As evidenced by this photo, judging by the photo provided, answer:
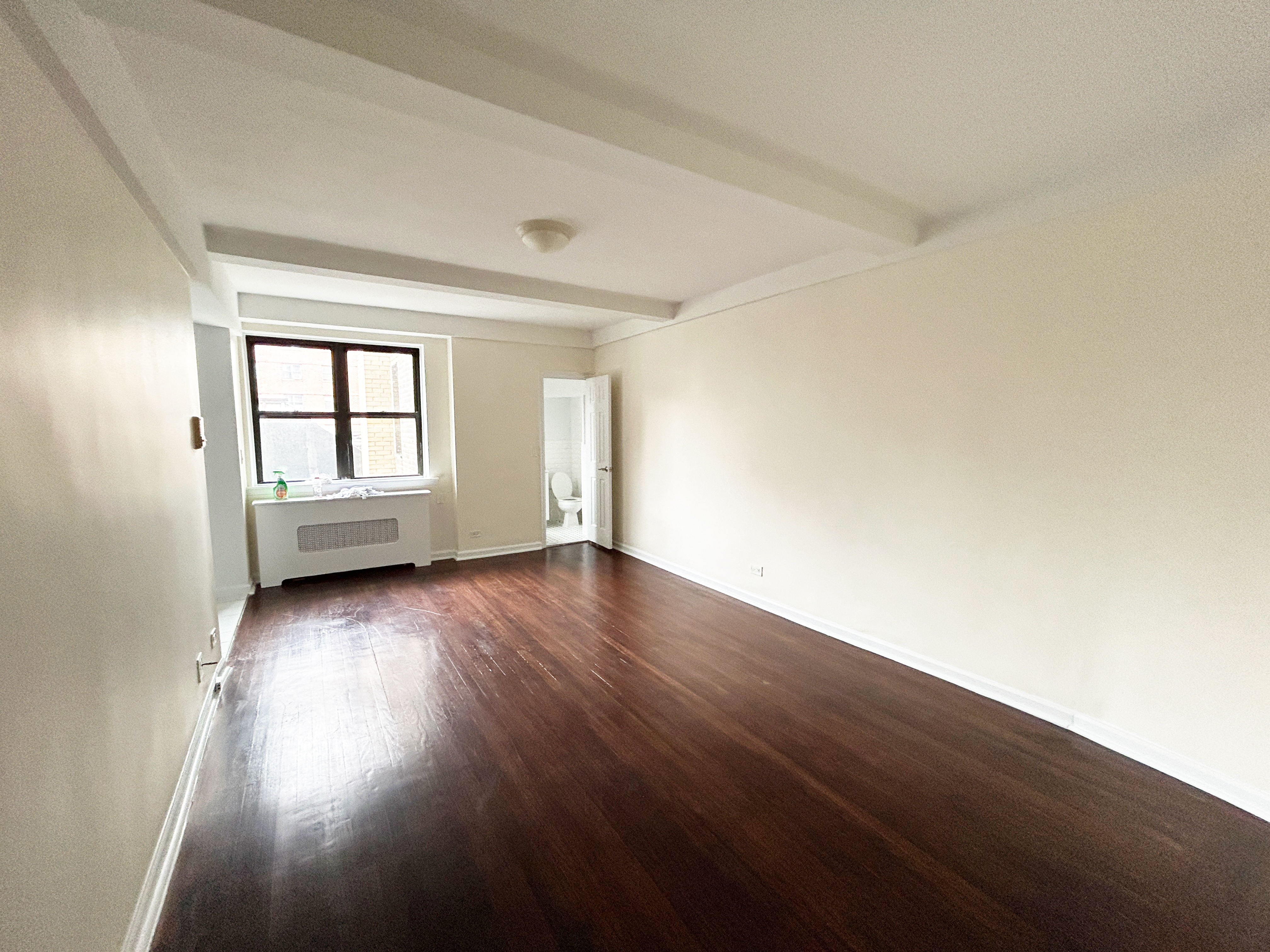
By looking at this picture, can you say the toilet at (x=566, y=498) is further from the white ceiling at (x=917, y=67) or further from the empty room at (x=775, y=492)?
the white ceiling at (x=917, y=67)

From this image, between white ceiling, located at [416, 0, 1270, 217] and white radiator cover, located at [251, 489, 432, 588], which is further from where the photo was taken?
white radiator cover, located at [251, 489, 432, 588]

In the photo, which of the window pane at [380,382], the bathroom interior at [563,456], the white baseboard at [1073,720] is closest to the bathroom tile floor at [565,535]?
the bathroom interior at [563,456]

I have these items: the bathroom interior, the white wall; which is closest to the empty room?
the white wall

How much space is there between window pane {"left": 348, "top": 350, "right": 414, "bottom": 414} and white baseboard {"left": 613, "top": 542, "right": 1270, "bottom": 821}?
14.2ft

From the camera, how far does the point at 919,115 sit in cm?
190

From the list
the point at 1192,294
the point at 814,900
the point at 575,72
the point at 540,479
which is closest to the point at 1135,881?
the point at 814,900

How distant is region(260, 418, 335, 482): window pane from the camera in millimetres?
4922

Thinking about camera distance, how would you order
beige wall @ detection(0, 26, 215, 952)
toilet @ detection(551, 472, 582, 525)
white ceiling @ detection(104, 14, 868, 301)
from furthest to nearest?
toilet @ detection(551, 472, 582, 525) → white ceiling @ detection(104, 14, 868, 301) → beige wall @ detection(0, 26, 215, 952)

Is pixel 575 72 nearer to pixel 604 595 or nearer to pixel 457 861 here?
pixel 457 861

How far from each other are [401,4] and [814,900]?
2.87 meters

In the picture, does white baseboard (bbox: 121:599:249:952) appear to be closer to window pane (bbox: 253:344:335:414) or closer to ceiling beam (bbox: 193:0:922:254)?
ceiling beam (bbox: 193:0:922:254)

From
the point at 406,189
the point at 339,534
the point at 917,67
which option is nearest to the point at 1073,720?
the point at 917,67

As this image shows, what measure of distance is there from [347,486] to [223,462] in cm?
109

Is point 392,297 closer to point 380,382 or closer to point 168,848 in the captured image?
point 380,382
